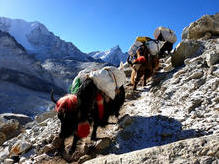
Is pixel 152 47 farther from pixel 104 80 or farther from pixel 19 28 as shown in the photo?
pixel 19 28

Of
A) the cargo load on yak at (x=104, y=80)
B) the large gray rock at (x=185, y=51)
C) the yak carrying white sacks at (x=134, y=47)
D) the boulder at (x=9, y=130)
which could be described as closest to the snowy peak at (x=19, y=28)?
the boulder at (x=9, y=130)

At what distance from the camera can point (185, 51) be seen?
6.86 m

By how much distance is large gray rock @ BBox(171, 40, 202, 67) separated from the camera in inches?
268

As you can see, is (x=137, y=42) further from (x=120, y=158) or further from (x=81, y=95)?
(x=120, y=158)

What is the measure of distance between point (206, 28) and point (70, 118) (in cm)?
666

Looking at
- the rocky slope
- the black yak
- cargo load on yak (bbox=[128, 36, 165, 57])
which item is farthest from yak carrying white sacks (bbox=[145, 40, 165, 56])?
the black yak

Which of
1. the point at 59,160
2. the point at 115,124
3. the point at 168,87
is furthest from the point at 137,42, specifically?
the point at 59,160

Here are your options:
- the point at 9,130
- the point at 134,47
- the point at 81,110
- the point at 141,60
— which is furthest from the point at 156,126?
the point at 9,130

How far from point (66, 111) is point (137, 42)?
437cm

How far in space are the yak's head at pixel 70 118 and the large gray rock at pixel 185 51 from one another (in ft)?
12.7

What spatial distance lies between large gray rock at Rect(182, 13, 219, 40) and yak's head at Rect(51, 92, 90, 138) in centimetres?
596

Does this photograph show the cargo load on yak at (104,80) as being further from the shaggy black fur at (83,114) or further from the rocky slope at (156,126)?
the rocky slope at (156,126)

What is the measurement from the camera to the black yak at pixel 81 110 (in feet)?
12.5

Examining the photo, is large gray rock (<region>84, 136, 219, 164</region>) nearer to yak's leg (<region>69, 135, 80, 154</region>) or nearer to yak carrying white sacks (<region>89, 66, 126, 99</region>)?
yak's leg (<region>69, 135, 80, 154</region>)
